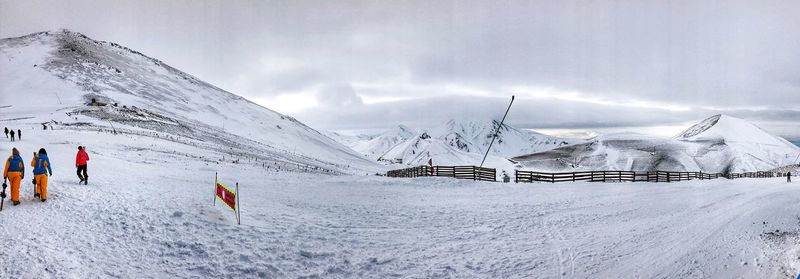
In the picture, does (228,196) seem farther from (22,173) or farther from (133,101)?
(133,101)

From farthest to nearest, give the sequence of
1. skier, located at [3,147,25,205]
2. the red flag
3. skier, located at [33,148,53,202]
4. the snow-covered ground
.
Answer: the red flag → skier, located at [33,148,53,202] → skier, located at [3,147,25,205] → the snow-covered ground

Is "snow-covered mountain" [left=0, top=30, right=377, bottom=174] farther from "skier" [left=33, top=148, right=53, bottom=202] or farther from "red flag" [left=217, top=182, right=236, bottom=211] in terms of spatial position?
"skier" [left=33, top=148, right=53, bottom=202]

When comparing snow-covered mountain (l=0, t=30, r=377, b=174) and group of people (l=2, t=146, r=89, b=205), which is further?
snow-covered mountain (l=0, t=30, r=377, b=174)

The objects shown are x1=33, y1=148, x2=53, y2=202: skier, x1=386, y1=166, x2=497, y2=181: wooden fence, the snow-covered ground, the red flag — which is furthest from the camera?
x1=386, y1=166, x2=497, y2=181: wooden fence

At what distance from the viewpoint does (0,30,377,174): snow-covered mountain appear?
63.2 m

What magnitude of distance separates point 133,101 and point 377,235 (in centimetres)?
8723

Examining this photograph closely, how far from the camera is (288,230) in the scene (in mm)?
14430

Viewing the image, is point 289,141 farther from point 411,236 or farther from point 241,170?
point 411,236

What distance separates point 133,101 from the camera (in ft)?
278

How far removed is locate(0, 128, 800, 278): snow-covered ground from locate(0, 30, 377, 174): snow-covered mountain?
41250 millimetres

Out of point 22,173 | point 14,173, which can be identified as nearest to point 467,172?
point 22,173

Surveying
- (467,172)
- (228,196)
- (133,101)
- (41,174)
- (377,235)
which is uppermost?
(133,101)

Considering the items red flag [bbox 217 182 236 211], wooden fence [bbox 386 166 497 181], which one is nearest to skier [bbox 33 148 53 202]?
red flag [bbox 217 182 236 211]

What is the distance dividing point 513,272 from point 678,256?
473 centimetres
